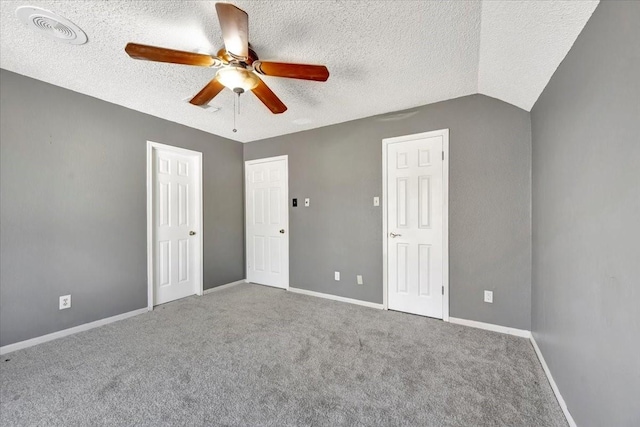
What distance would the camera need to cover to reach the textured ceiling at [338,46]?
1.51 m

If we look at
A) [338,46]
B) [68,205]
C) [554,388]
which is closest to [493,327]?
[554,388]

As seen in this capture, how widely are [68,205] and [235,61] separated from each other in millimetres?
2318

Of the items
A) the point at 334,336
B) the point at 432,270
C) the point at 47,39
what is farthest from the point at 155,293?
the point at 432,270

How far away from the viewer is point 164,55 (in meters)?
1.54

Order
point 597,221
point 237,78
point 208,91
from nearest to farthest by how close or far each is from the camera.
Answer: point 597,221
point 237,78
point 208,91

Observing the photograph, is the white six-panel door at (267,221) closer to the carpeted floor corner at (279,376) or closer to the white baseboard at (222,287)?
the white baseboard at (222,287)

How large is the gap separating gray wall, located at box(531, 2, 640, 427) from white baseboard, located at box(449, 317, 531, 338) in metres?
0.65

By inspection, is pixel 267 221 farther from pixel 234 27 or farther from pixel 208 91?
pixel 234 27

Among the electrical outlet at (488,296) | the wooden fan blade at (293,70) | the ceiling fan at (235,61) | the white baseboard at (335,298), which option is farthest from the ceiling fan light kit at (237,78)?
the electrical outlet at (488,296)

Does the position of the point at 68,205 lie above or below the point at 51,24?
below

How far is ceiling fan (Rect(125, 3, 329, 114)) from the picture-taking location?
4.51 feet

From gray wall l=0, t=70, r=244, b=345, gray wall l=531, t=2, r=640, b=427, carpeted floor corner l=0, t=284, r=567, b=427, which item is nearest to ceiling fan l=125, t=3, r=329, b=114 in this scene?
gray wall l=531, t=2, r=640, b=427

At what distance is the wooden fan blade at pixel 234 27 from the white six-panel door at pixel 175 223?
2.35 m

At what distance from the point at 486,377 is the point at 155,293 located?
3.61 m
